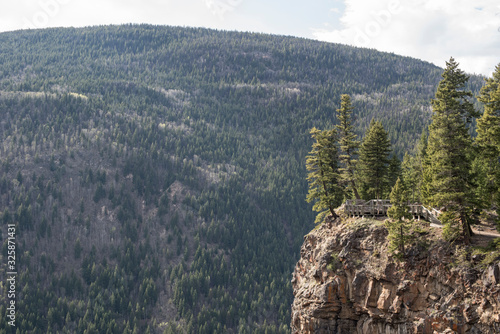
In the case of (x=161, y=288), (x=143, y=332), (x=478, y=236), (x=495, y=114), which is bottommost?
(x=143, y=332)

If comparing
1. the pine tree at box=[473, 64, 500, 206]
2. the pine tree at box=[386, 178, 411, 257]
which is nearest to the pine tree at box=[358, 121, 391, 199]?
the pine tree at box=[473, 64, 500, 206]

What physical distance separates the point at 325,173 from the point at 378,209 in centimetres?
861

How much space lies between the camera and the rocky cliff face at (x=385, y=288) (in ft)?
132

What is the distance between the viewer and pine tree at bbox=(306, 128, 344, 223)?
193ft

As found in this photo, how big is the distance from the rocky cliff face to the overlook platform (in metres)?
1.53

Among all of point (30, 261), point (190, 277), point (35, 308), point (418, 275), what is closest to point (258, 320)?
point (190, 277)

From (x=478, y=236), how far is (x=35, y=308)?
158m

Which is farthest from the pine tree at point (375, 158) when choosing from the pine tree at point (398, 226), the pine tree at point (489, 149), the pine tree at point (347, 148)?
the pine tree at point (398, 226)

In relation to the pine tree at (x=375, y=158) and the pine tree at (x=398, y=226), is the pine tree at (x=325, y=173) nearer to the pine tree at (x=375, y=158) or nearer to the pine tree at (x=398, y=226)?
the pine tree at (x=375, y=158)

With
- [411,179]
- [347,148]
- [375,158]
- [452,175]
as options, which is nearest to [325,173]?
[347,148]

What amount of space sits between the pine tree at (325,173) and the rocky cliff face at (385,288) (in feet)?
8.71

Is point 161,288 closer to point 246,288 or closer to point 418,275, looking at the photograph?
point 246,288

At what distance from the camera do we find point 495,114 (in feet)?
165

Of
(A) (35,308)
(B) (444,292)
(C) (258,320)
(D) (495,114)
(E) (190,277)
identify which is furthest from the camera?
(E) (190,277)
